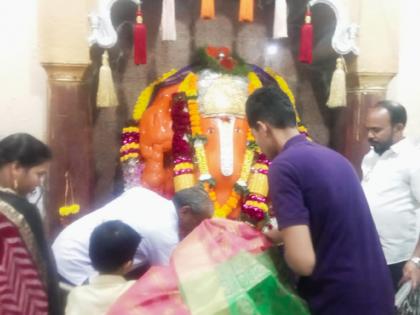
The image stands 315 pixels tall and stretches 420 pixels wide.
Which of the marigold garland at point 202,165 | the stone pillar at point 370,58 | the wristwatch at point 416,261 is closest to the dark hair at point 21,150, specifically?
the wristwatch at point 416,261

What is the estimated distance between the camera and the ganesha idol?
11.3 feet

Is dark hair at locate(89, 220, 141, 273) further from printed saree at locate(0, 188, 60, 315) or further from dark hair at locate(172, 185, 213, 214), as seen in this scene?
dark hair at locate(172, 185, 213, 214)

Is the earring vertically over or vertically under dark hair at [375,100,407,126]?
under

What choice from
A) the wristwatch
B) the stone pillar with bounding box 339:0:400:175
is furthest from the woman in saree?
the stone pillar with bounding box 339:0:400:175

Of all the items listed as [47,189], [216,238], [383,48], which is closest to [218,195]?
[47,189]

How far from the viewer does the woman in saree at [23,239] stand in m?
1.71

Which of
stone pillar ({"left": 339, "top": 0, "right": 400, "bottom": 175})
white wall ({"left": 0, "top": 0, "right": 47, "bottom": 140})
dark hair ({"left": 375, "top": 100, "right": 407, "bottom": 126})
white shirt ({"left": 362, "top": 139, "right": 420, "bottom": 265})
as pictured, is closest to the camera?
white shirt ({"left": 362, "top": 139, "right": 420, "bottom": 265})

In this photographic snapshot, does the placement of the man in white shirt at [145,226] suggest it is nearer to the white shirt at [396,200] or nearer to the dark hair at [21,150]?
the dark hair at [21,150]

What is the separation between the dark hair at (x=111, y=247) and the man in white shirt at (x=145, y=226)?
0.41 metres

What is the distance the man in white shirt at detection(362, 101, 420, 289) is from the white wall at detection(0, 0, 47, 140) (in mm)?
2075

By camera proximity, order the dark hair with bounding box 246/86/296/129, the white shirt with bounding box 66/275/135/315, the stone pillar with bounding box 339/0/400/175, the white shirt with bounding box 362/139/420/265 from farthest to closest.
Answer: the stone pillar with bounding box 339/0/400/175, the white shirt with bounding box 362/139/420/265, the white shirt with bounding box 66/275/135/315, the dark hair with bounding box 246/86/296/129

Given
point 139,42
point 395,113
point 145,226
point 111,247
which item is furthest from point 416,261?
point 139,42

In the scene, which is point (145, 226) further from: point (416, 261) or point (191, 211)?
point (416, 261)

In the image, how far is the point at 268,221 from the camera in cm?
352
